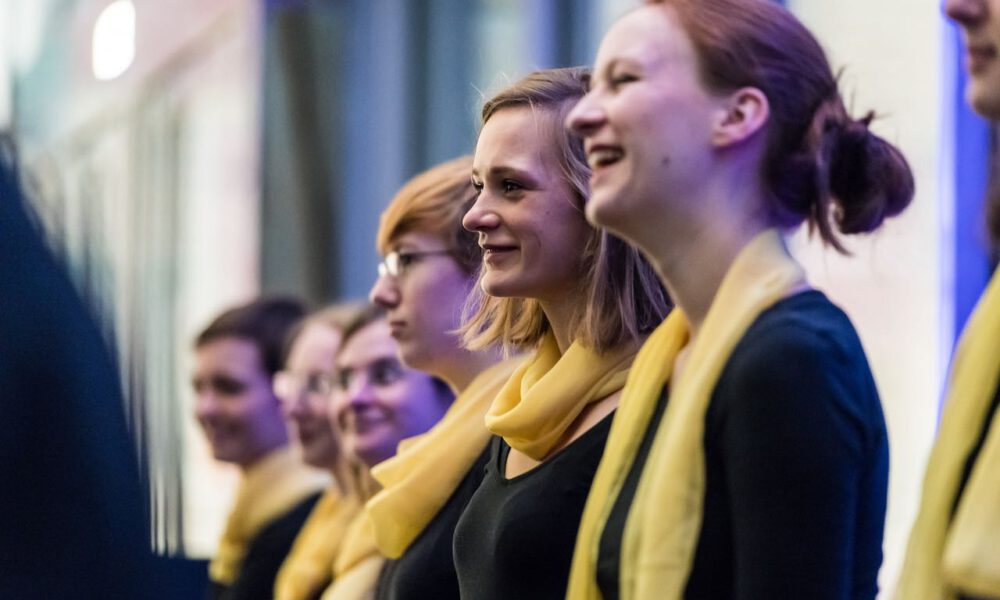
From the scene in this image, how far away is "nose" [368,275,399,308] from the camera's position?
3.38 m

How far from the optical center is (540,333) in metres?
2.84

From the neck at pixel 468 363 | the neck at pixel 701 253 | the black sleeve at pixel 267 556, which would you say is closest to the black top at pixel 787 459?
the neck at pixel 701 253

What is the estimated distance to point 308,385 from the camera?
15.3ft

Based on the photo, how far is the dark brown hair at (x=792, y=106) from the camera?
2154mm

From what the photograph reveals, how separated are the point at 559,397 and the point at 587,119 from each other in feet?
1.76

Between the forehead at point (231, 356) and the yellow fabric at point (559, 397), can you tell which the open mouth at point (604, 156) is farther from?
the forehead at point (231, 356)

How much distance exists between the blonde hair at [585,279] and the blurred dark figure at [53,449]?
1.21 m

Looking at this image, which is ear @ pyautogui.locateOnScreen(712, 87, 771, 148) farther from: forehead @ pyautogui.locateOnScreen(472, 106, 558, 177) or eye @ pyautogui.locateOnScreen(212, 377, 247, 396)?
eye @ pyautogui.locateOnScreen(212, 377, 247, 396)

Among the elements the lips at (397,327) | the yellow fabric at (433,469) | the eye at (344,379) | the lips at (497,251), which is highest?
the lips at (497,251)

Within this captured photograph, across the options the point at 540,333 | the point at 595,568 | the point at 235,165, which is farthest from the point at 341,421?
the point at 235,165

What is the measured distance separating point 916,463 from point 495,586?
6.97 feet

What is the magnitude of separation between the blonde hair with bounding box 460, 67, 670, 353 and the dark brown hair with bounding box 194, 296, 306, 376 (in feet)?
7.93

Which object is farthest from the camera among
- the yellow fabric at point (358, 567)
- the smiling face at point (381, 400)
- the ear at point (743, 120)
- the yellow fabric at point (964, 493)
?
the smiling face at point (381, 400)

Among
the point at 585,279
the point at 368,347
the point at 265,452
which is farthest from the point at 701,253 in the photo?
the point at 265,452
